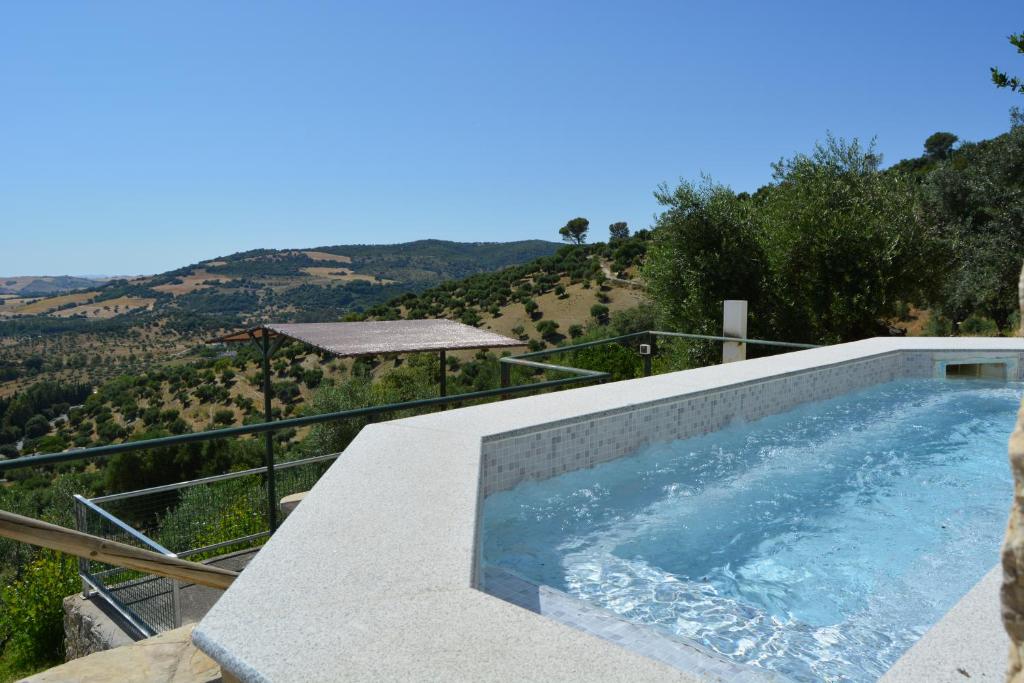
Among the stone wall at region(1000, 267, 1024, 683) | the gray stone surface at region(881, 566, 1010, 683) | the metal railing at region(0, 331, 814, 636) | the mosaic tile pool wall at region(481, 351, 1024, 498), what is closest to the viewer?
the stone wall at region(1000, 267, 1024, 683)

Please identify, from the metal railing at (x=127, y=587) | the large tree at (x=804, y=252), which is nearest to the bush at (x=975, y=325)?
the large tree at (x=804, y=252)

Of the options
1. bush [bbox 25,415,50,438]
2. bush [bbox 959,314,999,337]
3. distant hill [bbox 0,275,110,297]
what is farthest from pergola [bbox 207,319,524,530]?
distant hill [bbox 0,275,110,297]

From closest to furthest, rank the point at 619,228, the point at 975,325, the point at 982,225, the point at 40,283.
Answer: the point at 982,225 < the point at 975,325 < the point at 619,228 < the point at 40,283

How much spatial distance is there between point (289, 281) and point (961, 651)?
70734 mm

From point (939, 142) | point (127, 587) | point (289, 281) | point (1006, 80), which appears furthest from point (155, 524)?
point (289, 281)

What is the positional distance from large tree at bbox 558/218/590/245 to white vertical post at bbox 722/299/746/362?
57.3 metres

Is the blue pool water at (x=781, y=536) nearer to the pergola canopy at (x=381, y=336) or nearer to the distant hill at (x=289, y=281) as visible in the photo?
the pergola canopy at (x=381, y=336)

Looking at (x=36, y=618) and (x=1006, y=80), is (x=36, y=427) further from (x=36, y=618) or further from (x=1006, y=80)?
(x=1006, y=80)

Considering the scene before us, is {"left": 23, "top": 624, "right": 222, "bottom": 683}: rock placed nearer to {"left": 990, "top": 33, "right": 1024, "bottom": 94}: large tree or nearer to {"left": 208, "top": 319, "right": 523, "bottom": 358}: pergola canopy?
{"left": 208, "top": 319, "right": 523, "bottom": 358}: pergola canopy

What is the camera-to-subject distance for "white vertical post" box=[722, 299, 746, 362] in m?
10.2

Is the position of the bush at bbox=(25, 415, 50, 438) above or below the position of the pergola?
below

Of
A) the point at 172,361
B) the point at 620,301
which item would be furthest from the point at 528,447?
the point at 172,361

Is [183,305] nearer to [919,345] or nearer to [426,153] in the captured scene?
[426,153]

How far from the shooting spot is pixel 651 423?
512 centimetres
